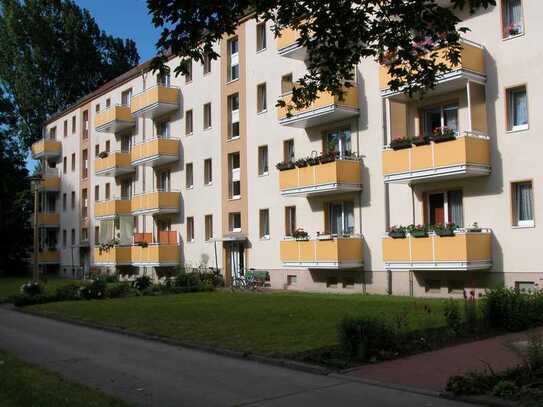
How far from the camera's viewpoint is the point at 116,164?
133ft

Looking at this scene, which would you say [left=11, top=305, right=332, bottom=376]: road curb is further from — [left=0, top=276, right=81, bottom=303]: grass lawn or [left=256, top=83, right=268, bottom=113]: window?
[left=256, top=83, right=268, bottom=113]: window

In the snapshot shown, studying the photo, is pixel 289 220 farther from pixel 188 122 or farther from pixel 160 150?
pixel 188 122

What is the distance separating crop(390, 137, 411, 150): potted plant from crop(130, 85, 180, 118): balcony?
1780 cm

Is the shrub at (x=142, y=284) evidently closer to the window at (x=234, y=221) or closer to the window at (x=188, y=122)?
the window at (x=234, y=221)

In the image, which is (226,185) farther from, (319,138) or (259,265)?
(319,138)

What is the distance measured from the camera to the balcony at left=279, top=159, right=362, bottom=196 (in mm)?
23578

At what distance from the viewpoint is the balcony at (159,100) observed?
35.5 meters

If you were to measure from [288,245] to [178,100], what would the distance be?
1422 cm

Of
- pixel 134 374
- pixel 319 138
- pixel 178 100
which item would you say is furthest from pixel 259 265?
pixel 134 374

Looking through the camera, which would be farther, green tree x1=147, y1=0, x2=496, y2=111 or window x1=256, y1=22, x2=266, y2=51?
window x1=256, y1=22, x2=266, y2=51

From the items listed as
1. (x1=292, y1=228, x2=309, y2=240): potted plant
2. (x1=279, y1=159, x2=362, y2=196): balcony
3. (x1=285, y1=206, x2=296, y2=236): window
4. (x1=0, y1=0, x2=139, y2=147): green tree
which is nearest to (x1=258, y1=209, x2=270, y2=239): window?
(x1=285, y1=206, x2=296, y2=236): window

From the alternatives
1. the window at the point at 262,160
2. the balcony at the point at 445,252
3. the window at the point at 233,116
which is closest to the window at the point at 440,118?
the balcony at the point at 445,252

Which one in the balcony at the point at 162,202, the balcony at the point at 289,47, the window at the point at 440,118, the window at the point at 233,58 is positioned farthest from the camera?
the balcony at the point at 162,202

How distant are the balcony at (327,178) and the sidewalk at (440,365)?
12895mm
